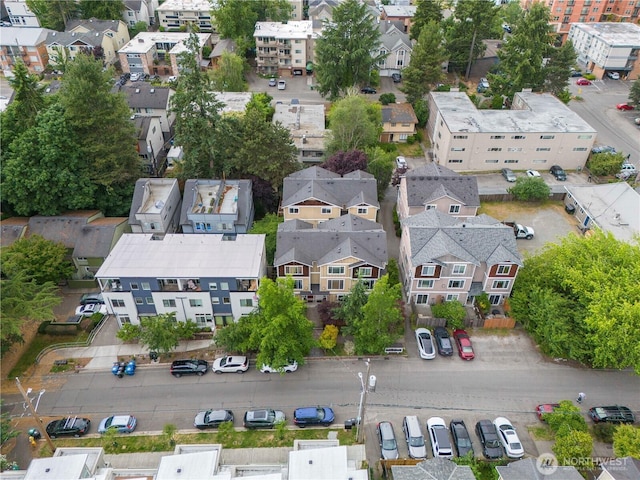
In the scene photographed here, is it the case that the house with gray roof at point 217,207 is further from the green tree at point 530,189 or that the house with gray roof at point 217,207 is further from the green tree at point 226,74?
the green tree at point 530,189

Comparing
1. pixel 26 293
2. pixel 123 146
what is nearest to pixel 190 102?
pixel 123 146

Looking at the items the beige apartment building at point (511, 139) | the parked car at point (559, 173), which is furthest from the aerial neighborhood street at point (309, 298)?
the parked car at point (559, 173)

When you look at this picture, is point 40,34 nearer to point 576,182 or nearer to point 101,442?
point 101,442

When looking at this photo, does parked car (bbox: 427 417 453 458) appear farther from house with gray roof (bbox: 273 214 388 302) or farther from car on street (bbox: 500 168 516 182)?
car on street (bbox: 500 168 516 182)

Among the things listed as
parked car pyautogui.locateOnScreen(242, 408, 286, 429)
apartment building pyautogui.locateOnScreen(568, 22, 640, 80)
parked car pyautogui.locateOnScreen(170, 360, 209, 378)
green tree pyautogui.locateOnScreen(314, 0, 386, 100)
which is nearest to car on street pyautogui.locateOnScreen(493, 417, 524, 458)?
parked car pyautogui.locateOnScreen(242, 408, 286, 429)

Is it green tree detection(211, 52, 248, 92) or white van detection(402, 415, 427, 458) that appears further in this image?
green tree detection(211, 52, 248, 92)

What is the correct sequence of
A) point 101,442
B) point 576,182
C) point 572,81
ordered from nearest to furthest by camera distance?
1. point 101,442
2. point 576,182
3. point 572,81
